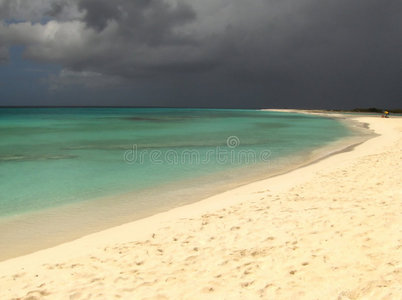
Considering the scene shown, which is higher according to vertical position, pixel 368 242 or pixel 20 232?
pixel 368 242

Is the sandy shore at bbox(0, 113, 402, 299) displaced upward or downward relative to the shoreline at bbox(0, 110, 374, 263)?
upward

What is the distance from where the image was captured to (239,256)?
4.46 meters

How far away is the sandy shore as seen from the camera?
3625 mm

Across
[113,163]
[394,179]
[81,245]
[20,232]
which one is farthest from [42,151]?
[394,179]

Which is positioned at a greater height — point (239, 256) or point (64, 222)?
point (239, 256)

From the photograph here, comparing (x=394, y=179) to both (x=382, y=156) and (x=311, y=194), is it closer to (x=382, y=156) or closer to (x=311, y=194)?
(x=311, y=194)

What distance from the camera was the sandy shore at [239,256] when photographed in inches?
143

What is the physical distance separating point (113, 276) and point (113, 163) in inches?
406

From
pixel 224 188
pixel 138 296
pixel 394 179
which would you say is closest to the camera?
pixel 138 296

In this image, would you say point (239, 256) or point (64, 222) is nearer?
point (239, 256)

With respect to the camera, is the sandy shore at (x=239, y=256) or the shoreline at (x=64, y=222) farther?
the shoreline at (x=64, y=222)

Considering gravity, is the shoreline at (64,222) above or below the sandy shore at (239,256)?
below

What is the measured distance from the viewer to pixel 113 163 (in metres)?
13.9

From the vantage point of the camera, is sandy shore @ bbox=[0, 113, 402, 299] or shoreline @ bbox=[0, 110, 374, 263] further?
shoreline @ bbox=[0, 110, 374, 263]
